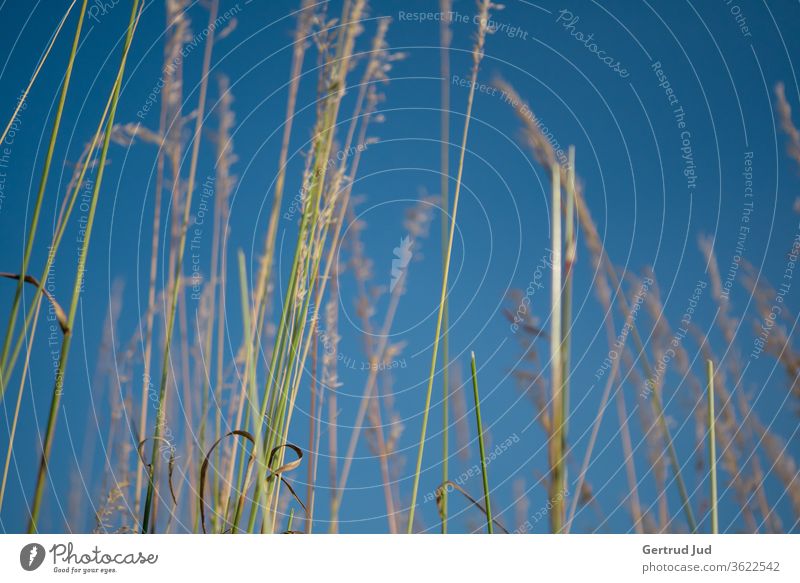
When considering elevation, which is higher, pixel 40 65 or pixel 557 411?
pixel 40 65

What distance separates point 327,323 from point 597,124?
98 cm

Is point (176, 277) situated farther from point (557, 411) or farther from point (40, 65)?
point (557, 411)

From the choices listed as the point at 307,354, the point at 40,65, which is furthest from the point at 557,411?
the point at 40,65

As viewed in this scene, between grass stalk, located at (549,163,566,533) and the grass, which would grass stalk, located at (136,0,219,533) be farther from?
grass stalk, located at (549,163,566,533)

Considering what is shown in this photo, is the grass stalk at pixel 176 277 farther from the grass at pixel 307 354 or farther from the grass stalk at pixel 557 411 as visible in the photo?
the grass stalk at pixel 557 411

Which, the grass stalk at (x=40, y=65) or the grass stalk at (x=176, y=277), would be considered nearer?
the grass stalk at (x=176, y=277)

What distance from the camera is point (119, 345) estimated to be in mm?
1532

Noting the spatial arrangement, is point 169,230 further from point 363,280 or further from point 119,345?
point 363,280

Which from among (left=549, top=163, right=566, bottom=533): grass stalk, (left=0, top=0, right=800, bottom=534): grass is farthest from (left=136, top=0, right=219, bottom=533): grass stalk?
(left=549, top=163, right=566, bottom=533): grass stalk

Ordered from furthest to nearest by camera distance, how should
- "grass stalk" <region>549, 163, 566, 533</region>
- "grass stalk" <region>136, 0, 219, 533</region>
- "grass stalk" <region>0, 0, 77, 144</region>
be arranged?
"grass stalk" <region>0, 0, 77, 144</region>
"grass stalk" <region>136, 0, 219, 533</region>
"grass stalk" <region>549, 163, 566, 533</region>

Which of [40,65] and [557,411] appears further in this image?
[40,65]

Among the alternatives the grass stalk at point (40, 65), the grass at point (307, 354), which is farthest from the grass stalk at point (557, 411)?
the grass stalk at point (40, 65)
